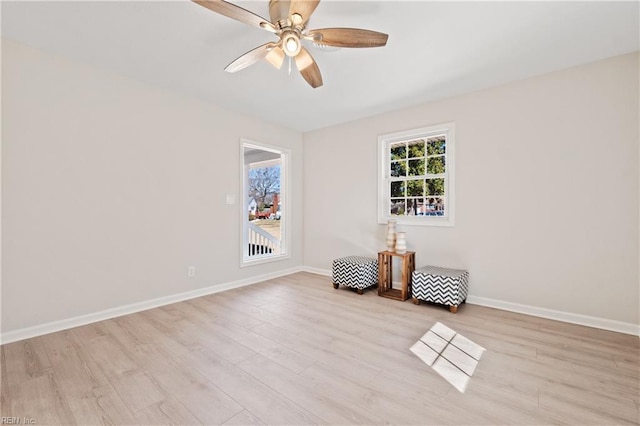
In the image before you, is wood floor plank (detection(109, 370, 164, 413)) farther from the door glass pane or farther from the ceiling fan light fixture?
the door glass pane

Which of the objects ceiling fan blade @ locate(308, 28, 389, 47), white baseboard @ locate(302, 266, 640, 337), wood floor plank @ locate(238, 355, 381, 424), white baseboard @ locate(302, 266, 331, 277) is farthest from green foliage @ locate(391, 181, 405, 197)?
wood floor plank @ locate(238, 355, 381, 424)

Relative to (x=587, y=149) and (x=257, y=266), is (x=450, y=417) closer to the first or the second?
(x=587, y=149)

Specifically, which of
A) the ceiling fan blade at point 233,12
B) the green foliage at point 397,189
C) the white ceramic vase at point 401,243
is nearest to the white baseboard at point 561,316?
the white ceramic vase at point 401,243

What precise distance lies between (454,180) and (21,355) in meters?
4.52

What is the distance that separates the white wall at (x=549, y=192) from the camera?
8.72 feet

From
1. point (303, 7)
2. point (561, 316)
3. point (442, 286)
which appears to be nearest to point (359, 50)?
point (303, 7)

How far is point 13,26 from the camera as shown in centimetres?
228

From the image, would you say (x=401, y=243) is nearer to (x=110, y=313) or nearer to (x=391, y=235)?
(x=391, y=235)

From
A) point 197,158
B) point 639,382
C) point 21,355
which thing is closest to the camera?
point 639,382

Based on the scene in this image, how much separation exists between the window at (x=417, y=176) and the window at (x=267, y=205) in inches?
69.7

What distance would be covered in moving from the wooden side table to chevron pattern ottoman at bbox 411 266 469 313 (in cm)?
21

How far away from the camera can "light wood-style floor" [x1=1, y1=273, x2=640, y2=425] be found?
1.59 meters

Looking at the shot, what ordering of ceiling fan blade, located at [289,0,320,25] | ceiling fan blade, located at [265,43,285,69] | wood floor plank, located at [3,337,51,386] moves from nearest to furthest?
1. ceiling fan blade, located at [289,0,320,25]
2. wood floor plank, located at [3,337,51,386]
3. ceiling fan blade, located at [265,43,285,69]

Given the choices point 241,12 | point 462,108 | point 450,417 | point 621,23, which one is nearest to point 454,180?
point 462,108
